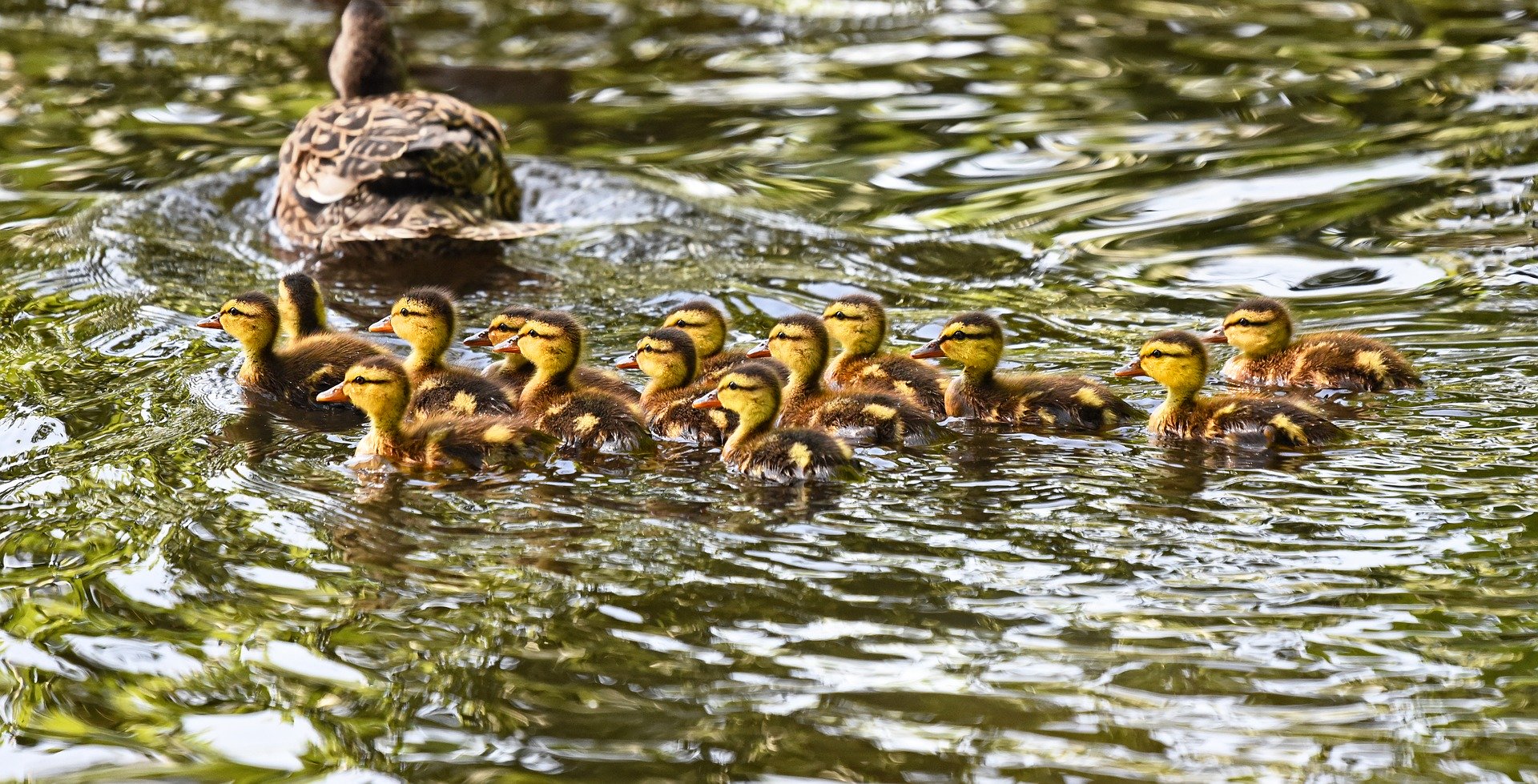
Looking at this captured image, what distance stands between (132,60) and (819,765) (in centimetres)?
847

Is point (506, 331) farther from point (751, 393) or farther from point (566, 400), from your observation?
point (751, 393)

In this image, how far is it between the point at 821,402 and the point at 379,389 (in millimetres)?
1309

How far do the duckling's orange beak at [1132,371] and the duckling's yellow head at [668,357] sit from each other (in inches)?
50.7

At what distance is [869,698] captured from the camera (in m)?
3.35

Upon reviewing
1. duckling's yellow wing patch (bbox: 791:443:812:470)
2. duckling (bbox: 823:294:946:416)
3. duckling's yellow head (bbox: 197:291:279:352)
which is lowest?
duckling (bbox: 823:294:946:416)

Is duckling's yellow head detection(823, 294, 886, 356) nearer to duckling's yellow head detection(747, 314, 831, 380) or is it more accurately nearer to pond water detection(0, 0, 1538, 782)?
duckling's yellow head detection(747, 314, 831, 380)

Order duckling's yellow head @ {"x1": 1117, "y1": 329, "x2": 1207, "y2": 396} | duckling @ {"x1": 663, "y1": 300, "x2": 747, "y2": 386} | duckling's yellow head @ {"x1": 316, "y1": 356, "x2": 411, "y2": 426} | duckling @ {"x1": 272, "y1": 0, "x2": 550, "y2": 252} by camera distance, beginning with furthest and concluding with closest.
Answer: duckling @ {"x1": 272, "y1": 0, "x2": 550, "y2": 252} < duckling @ {"x1": 663, "y1": 300, "x2": 747, "y2": 386} < duckling's yellow head @ {"x1": 1117, "y1": 329, "x2": 1207, "y2": 396} < duckling's yellow head @ {"x1": 316, "y1": 356, "x2": 411, "y2": 426}

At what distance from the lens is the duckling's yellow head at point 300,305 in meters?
5.80

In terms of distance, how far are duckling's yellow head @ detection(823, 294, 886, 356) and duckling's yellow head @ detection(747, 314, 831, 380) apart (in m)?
0.19

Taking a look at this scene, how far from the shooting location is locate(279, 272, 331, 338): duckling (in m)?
5.80

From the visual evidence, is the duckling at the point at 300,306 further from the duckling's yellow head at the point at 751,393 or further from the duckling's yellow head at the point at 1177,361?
the duckling's yellow head at the point at 1177,361

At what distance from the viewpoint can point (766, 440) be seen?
4699 millimetres

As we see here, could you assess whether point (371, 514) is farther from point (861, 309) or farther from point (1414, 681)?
point (1414, 681)

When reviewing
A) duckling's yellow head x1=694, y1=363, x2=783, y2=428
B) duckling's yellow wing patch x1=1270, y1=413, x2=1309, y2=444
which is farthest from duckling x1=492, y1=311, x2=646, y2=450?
duckling's yellow wing patch x1=1270, y1=413, x2=1309, y2=444
